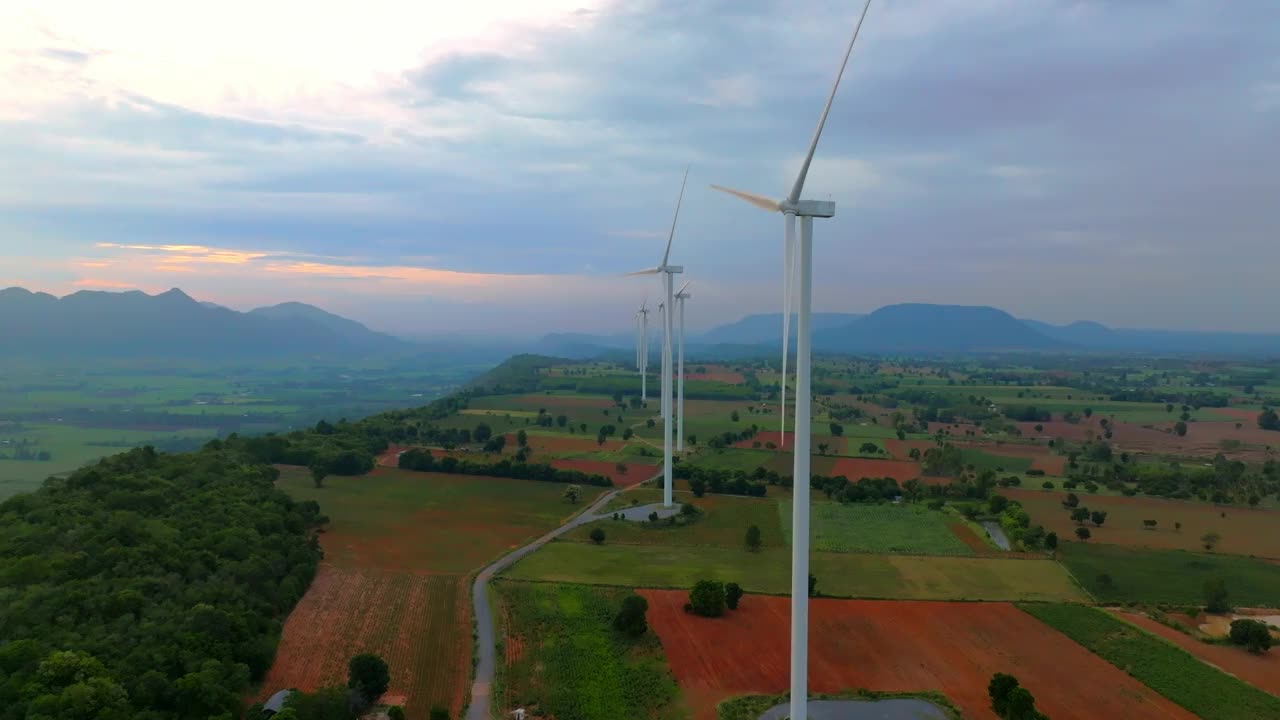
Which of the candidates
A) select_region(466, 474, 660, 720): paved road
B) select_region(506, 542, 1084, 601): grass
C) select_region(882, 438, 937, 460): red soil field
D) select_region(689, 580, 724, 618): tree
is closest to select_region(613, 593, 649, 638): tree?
select_region(689, 580, 724, 618): tree

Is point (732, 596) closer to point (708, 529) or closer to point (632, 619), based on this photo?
point (632, 619)

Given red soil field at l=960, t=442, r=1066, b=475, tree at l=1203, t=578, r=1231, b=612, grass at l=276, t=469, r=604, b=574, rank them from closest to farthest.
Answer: tree at l=1203, t=578, r=1231, b=612, grass at l=276, t=469, r=604, b=574, red soil field at l=960, t=442, r=1066, b=475

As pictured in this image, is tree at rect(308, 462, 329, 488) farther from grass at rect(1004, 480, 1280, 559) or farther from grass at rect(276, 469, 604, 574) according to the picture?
grass at rect(1004, 480, 1280, 559)

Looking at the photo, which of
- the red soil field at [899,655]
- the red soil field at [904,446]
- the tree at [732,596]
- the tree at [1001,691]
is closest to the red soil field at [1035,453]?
the red soil field at [904,446]

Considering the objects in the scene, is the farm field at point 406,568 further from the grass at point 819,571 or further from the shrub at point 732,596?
the shrub at point 732,596

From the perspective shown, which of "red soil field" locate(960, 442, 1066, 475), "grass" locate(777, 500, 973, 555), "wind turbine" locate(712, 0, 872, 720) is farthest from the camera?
"red soil field" locate(960, 442, 1066, 475)

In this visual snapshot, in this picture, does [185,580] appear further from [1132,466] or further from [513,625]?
[1132,466]
